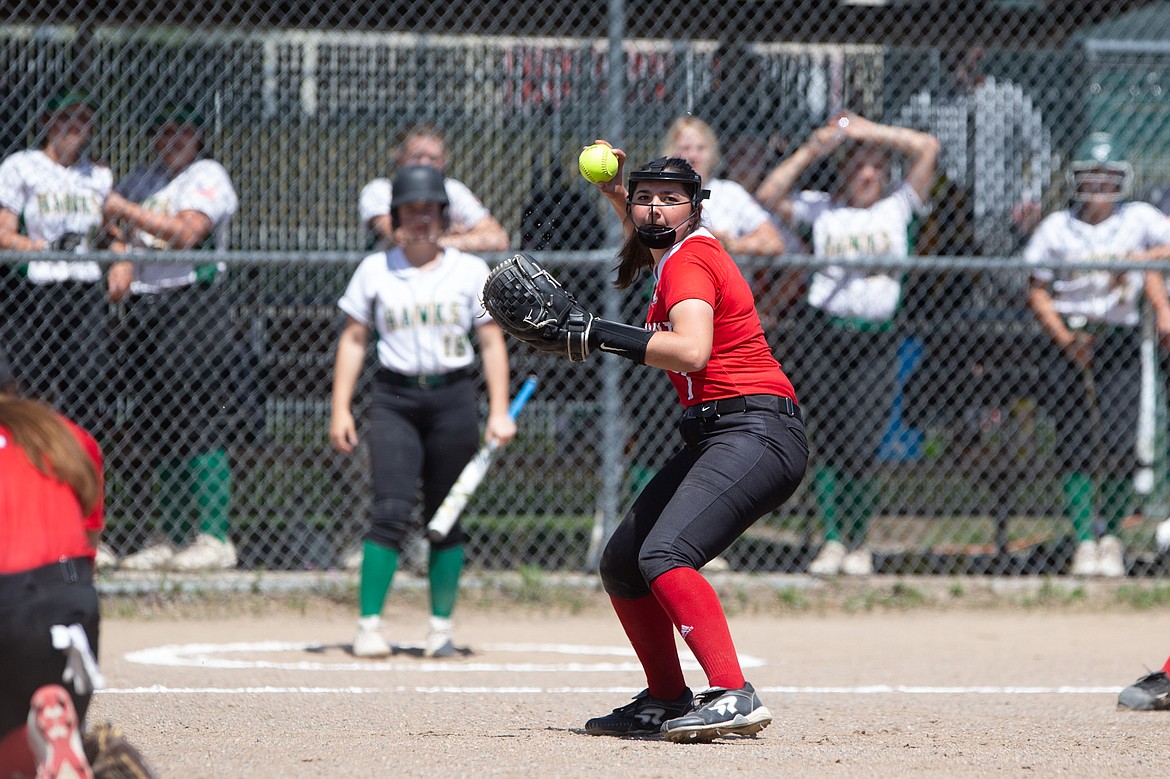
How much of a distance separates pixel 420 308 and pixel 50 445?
3.19m

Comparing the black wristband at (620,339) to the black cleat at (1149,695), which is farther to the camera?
the black cleat at (1149,695)

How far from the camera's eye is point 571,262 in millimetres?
6887

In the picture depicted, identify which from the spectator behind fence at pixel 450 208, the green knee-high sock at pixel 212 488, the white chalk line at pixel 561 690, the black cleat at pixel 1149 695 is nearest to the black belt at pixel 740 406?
the white chalk line at pixel 561 690

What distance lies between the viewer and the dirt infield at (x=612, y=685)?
3631 mm

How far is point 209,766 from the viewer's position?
11.5 ft

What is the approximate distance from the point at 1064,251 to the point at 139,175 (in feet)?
16.2

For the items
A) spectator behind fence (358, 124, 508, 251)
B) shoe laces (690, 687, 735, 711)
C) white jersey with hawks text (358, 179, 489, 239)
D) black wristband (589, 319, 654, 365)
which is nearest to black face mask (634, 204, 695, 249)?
black wristband (589, 319, 654, 365)

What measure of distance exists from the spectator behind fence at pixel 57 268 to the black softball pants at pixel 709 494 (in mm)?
3847

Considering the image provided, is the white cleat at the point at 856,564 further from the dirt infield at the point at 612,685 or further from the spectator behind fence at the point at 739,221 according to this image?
the spectator behind fence at the point at 739,221

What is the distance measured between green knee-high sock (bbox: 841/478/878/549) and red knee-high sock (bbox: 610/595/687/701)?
3.42m

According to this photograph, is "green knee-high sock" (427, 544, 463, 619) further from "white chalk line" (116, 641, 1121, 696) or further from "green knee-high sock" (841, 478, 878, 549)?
"green knee-high sock" (841, 478, 878, 549)

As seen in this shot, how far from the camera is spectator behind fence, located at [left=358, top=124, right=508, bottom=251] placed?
22.7 feet

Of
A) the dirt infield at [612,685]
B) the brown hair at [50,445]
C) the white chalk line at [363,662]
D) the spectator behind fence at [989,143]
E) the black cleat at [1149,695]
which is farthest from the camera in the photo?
the spectator behind fence at [989,143]

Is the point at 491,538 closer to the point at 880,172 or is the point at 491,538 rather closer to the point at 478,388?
the point at 478,388
